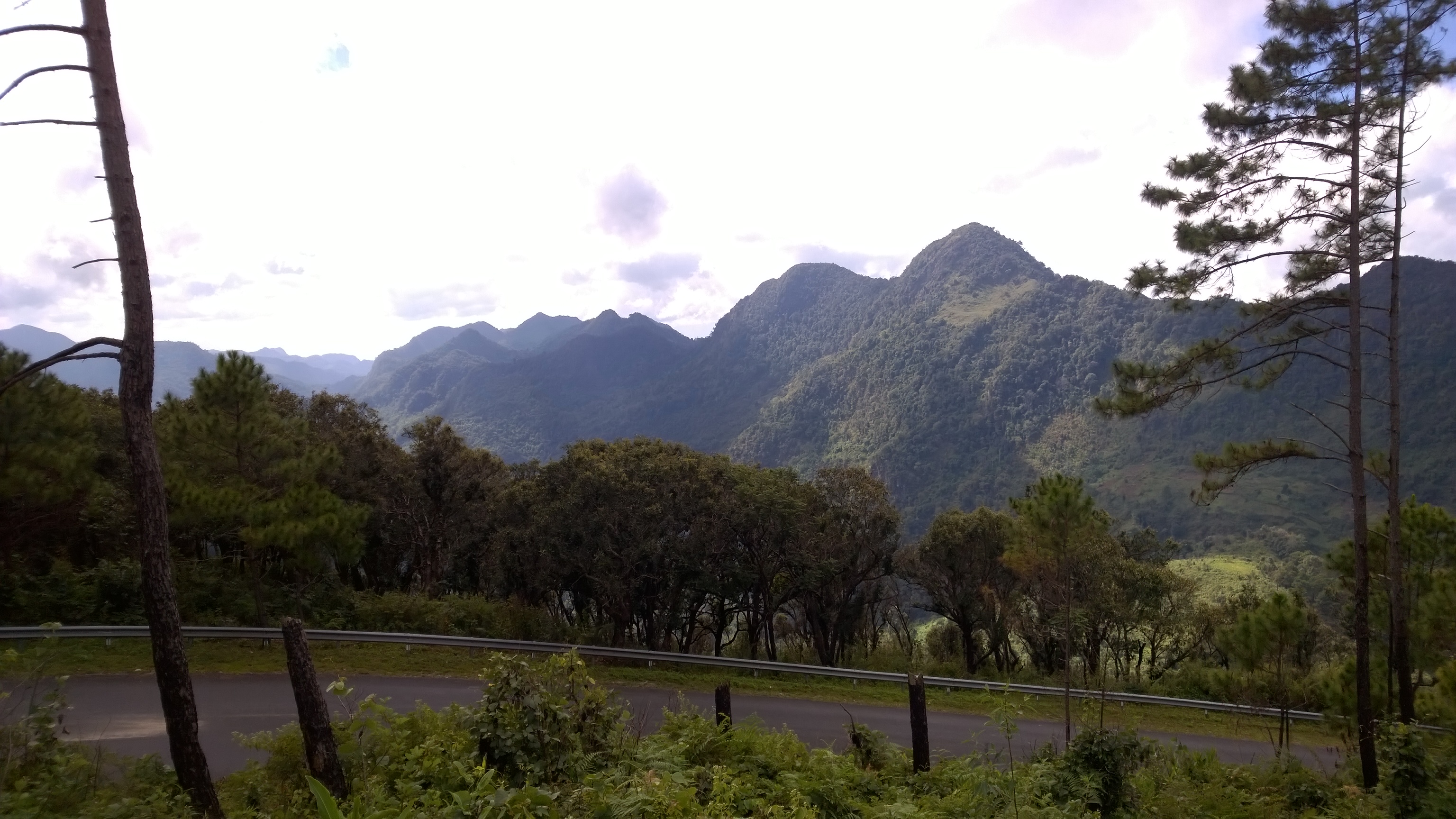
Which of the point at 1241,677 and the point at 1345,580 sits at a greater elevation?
the point at 1345,580

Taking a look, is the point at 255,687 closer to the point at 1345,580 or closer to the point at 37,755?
the point at 37,755

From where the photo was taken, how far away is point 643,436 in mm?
24859

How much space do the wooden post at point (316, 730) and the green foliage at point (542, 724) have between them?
1.55 metres

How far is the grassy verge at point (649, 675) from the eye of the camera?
13703 mm

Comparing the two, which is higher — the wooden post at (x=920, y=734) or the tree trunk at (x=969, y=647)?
the wooden post at (x=920, y=734)

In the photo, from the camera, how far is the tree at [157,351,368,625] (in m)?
15.4

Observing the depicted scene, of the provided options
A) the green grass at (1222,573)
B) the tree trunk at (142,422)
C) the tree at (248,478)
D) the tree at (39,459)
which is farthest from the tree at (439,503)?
the green grass at (1222,573)

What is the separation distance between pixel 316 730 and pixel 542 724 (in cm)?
210

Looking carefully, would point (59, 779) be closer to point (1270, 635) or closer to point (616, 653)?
point (616, 653)

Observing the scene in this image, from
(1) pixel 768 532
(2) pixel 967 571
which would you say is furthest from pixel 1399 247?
(2) pixel 967 571

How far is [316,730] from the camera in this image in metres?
5.85

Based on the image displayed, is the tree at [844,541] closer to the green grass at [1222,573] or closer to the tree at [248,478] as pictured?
the tree at [248,478]

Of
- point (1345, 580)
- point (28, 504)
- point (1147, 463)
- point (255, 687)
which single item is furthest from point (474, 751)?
point (1147, 463)

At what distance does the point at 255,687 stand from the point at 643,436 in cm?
1357
